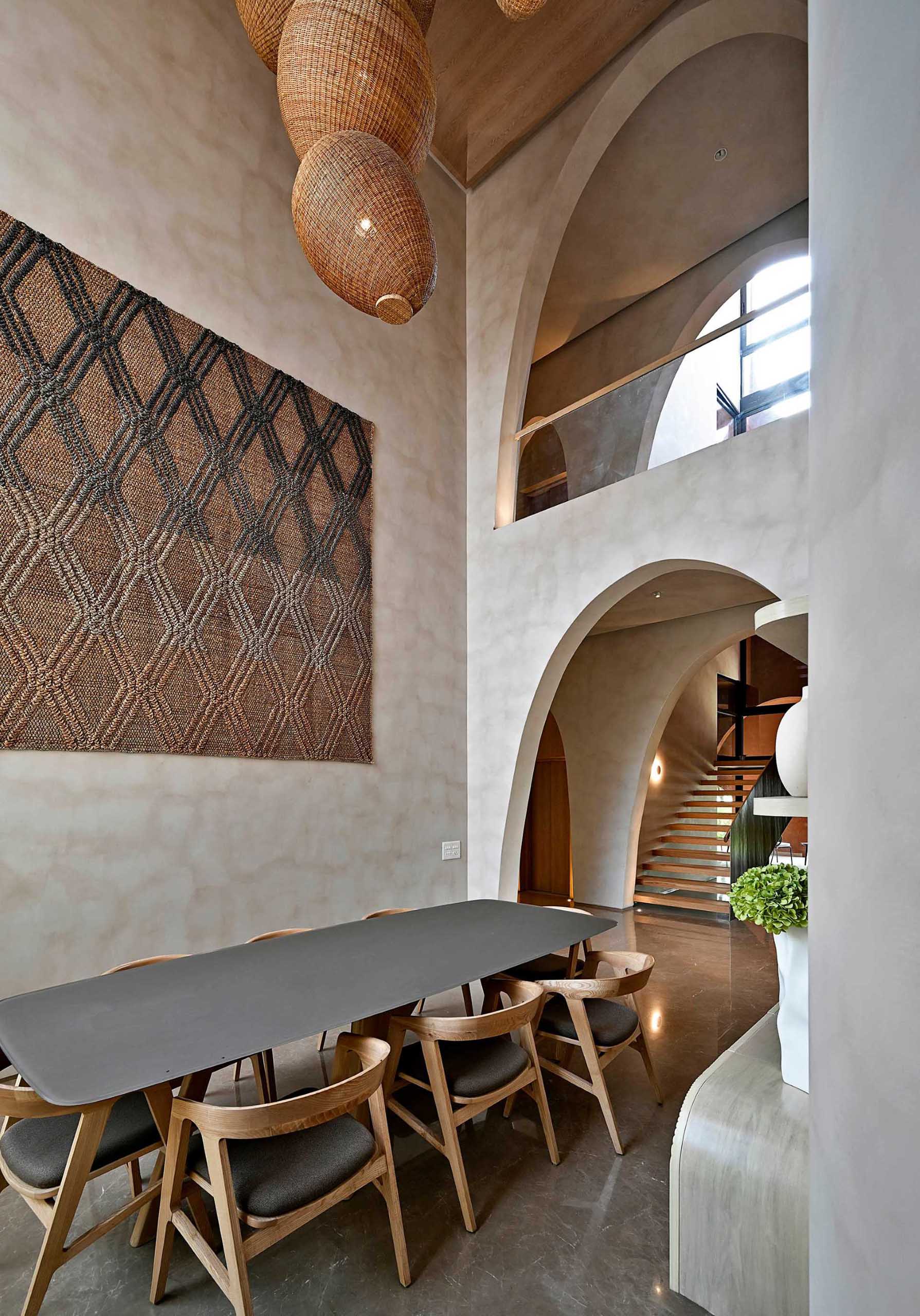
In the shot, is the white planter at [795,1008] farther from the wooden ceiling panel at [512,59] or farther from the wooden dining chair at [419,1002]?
the wooden ceiling panel at [512,59]

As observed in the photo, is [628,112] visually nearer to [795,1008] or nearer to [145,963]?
→ [795,1008]

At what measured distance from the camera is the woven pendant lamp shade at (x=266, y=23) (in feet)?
7.58

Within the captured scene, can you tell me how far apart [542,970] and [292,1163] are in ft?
5.37

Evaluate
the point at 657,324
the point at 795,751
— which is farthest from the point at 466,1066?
the point at 657,324

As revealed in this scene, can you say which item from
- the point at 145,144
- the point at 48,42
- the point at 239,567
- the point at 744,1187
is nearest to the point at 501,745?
the point at 239,567

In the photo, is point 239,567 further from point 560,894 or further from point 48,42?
point 560,894

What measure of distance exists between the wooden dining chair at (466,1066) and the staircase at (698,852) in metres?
4.85

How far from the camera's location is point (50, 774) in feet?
9.75

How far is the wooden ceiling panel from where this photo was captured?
4.46m

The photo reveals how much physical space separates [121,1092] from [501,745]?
3.71 metres

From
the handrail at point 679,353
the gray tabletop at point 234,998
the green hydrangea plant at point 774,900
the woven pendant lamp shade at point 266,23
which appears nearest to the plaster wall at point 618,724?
the handrail at point 679,353

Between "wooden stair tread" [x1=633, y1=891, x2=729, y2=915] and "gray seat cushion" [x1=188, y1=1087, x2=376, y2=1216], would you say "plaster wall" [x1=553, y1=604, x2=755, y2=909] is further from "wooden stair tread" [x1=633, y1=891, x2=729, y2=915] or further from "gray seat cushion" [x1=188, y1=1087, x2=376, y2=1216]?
"gray seat cushion" [x1=188, y1=1087, x2=376, y2=1216]

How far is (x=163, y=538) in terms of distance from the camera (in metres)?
3.42

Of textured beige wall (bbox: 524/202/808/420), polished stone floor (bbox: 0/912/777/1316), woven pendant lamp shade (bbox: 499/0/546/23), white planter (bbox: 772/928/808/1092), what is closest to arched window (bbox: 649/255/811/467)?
textured beige wall (bbox: 524/202/808/420)
